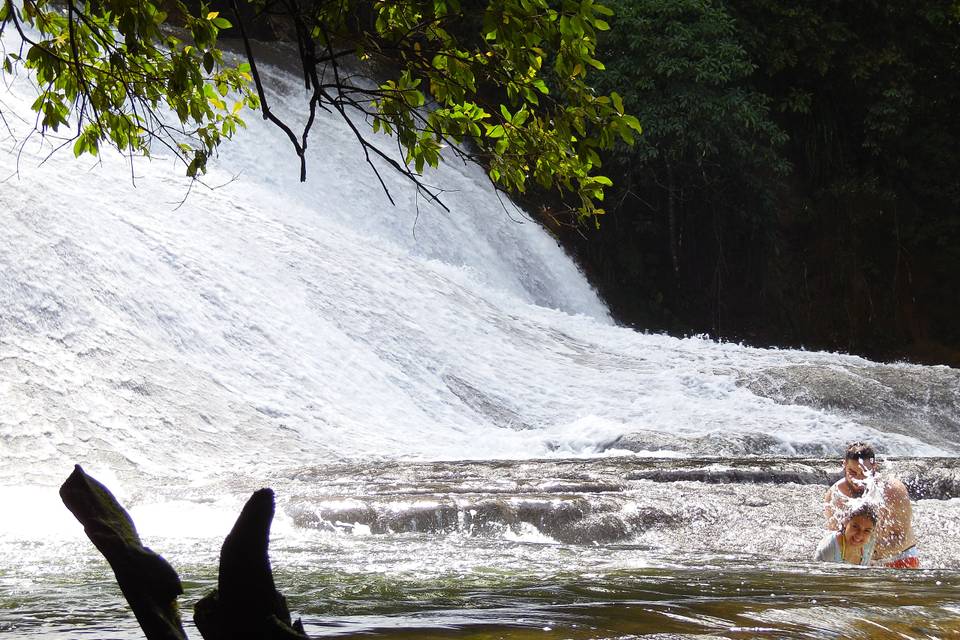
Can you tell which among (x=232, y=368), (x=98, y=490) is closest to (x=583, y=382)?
(x=232, y=368)

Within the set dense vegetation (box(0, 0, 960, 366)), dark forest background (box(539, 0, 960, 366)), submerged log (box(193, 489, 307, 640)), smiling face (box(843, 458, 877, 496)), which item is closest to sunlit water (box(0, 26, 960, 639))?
smiling face (box(843, 458, 877, 496))

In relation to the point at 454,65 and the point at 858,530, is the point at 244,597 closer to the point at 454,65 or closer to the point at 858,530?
the point at 454,65

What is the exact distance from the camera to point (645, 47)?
1559 centimetres

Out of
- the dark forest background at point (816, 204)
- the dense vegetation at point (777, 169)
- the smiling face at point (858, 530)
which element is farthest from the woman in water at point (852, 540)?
the dark forest background at point (816, 204)

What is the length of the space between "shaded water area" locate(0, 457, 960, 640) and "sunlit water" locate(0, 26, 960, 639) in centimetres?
2

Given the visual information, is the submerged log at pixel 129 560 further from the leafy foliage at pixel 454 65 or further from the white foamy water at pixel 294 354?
the white foamy water at pixel 294 354

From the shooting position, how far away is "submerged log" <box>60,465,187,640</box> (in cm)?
202

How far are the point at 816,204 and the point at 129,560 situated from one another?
1781 cm

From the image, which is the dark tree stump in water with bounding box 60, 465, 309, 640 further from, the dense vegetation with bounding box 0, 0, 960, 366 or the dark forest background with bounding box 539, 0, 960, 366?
the dark forest background with bounding box 539, 0, 960, 366

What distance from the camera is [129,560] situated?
2.02 m

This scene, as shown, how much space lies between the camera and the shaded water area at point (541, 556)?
2941 millimetres

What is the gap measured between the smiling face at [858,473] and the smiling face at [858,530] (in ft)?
0.55

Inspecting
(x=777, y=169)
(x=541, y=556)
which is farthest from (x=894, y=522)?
(x=777, y=169)

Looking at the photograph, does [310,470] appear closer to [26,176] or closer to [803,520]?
[803,520]
